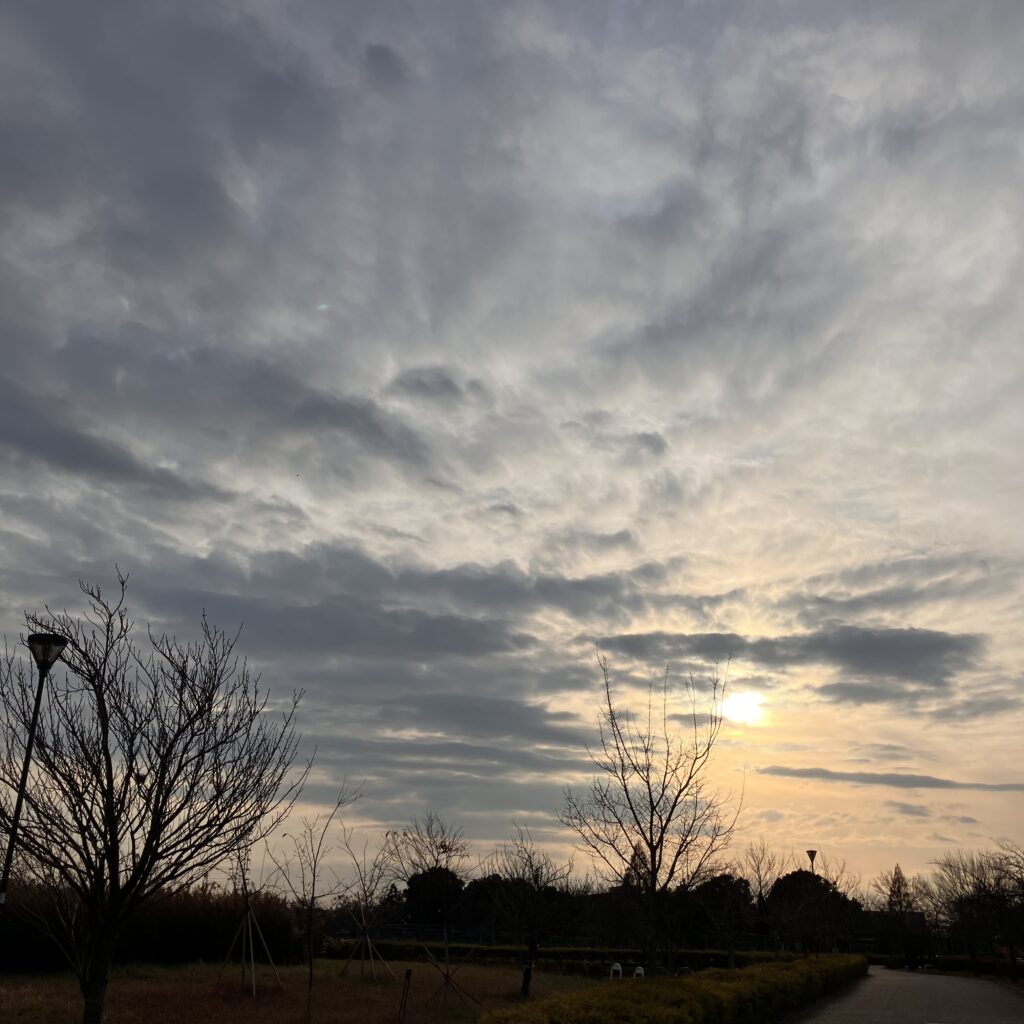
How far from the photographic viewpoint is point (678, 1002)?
14.2 m

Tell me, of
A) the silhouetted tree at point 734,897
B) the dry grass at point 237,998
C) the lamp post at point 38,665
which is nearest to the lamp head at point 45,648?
the lamp post at point 38,665

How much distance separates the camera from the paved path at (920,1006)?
22422 mm

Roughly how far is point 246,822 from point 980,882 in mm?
54512

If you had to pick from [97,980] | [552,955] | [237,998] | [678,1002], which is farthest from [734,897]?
[97,980]

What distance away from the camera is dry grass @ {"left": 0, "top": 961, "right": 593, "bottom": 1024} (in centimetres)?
1816

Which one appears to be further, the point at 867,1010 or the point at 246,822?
the point at 867,1010

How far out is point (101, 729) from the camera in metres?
11.0

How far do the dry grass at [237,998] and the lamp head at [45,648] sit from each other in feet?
29.9

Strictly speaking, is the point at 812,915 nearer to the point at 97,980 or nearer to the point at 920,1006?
the point at 920,1006

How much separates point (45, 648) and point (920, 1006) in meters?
26.6

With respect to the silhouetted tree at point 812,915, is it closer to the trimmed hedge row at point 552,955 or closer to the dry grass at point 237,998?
the trimmed hedge row at point 552,955

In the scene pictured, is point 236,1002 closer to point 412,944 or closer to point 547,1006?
point 547,1006

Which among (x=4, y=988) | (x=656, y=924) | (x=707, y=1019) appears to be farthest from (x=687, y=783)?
(x=4, y=988)

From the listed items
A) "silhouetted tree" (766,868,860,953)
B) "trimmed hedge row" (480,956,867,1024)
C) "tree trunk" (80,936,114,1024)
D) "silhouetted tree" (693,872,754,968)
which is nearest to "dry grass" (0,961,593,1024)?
"trimmed hedge row" (480,956,867,1024)
